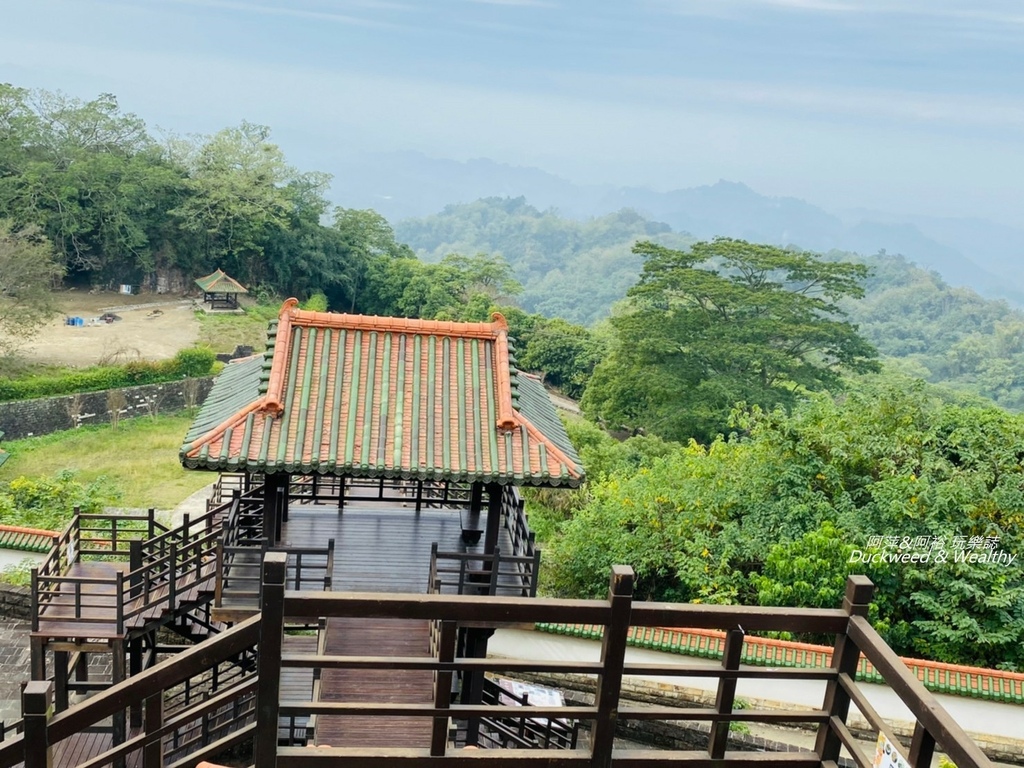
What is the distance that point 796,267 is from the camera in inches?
1232

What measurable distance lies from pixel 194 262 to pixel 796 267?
2752 cm

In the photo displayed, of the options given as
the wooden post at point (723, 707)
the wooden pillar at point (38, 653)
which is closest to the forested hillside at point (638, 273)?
the wooden pillar at point (38, 653)

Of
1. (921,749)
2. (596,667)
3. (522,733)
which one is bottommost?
(522,733)

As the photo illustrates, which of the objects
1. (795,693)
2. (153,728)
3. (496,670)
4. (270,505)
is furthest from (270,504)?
(795,693)

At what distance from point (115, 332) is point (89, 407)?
293 inches

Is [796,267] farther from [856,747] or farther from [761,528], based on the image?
[856,747]

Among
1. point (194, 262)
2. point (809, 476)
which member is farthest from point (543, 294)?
point (809, 476)

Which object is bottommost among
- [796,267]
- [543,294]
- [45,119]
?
[543,294]

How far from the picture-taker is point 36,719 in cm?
347

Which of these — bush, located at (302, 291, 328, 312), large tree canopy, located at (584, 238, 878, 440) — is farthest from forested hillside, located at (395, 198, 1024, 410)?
bush, located at (302, 291, 328, 312)

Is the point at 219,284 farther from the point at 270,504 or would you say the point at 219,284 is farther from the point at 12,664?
the point at 270,504

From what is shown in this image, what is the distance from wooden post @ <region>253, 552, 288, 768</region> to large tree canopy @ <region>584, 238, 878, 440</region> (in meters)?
24.8

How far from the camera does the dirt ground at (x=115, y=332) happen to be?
101 ft

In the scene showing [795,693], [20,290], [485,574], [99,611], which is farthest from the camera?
[20,290]
